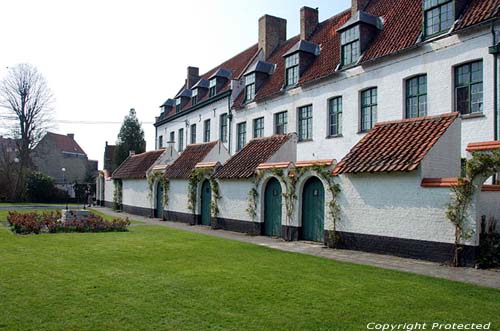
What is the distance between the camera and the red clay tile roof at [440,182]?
10.9 meters

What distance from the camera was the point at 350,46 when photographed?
19.9 m

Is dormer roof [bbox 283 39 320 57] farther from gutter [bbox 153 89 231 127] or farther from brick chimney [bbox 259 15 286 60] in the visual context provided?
gutter [bbox 153 89 231 127]

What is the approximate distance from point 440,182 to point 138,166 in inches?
949

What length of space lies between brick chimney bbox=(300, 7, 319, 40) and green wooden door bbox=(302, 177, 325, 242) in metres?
12.6

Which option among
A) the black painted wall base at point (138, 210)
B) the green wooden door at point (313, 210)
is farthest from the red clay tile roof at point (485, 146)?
the black painted wall base at point (138, 210)

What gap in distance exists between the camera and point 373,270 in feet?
32.8

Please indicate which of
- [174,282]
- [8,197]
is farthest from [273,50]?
[8,197]

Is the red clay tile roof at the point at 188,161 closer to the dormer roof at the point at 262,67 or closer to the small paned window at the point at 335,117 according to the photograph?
the dormer roof at the point at 262,67

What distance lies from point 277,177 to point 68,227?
8613 millimetres

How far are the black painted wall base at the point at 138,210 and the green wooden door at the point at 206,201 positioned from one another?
21.9ft

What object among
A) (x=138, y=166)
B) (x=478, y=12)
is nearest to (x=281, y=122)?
(x=478, y=12)

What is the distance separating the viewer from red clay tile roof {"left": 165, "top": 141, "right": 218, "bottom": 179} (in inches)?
942

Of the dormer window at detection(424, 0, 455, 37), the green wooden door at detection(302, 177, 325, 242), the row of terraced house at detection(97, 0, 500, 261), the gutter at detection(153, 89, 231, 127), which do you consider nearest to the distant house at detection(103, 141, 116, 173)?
the gutter at detection(153, 89, 231, 127)

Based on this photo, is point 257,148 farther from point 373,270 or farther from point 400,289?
point 400,289
